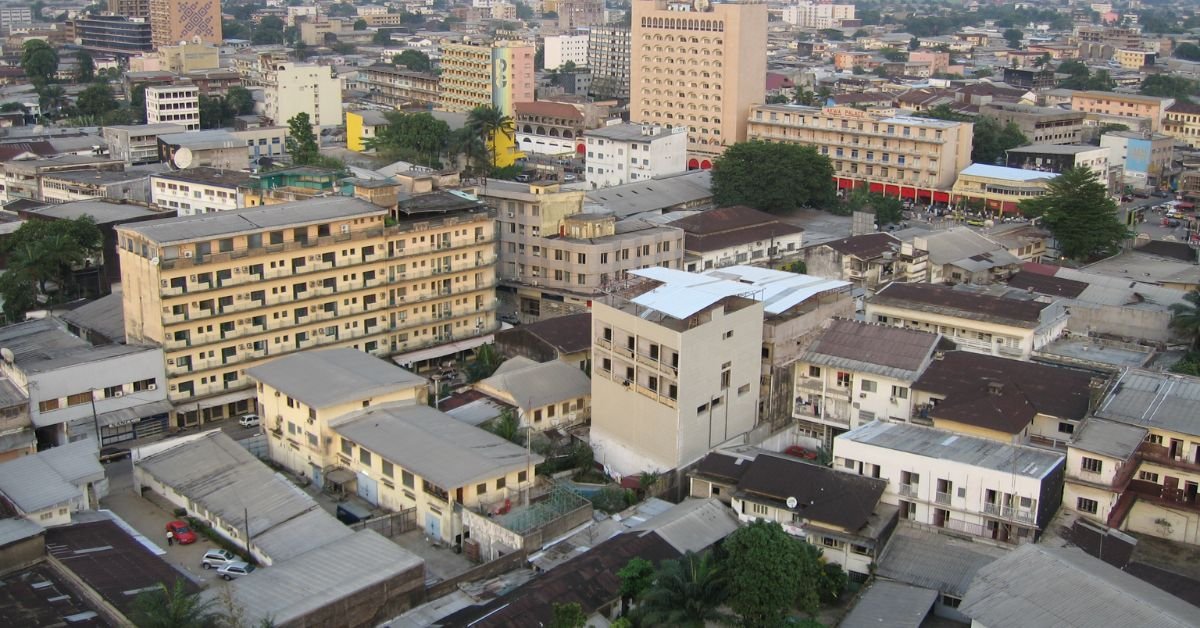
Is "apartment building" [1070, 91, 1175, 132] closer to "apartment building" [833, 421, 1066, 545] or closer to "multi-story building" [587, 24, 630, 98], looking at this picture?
"multi-story building" [587, 24, 630, 98]

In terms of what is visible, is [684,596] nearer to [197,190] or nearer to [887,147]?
[197,190]

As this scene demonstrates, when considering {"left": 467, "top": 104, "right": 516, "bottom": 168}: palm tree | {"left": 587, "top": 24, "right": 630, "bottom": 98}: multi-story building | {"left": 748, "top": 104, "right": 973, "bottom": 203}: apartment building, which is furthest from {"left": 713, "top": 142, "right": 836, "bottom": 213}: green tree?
{"left": 587, "top": 24, "right": 630, "bottom": 98}: multi-story building

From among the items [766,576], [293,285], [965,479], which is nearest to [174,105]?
[293,285]

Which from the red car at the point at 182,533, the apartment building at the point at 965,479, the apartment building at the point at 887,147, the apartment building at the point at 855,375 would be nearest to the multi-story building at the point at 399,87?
the apartment building at the point at 887,147

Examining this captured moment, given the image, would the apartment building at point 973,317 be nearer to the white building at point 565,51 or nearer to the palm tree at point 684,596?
the palm tree at point 684,596

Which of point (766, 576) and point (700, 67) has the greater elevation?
point (700, 67)
